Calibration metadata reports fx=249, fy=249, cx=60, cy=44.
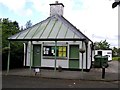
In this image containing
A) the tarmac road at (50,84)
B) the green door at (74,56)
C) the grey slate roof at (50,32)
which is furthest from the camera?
the green door at (74,56)

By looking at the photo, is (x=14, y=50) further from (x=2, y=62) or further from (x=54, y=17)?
(x=54, y=17)

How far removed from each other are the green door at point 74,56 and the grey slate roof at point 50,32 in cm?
295

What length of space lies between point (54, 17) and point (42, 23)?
5.48 ft

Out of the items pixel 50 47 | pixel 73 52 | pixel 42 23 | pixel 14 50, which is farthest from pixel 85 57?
pixel 14 50

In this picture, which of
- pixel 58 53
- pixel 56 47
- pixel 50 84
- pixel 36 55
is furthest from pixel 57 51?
pixel 50 84

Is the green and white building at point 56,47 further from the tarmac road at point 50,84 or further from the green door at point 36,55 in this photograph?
the tarmac road at point 50,84

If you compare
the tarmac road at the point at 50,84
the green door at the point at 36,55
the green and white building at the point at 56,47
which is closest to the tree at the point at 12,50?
the green and white building at the point at 56,47

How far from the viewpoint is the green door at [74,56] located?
72.7ft

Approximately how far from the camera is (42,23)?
21000mm

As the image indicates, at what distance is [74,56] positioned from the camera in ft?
73.0

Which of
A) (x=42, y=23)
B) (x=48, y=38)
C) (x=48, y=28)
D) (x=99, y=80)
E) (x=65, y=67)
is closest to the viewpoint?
(x=99, y=80)

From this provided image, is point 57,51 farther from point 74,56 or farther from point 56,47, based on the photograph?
point 74,56

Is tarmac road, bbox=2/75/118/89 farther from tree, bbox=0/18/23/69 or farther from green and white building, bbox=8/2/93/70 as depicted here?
tree, bbox=0/18/23/69

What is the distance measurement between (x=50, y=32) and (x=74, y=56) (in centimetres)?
455
